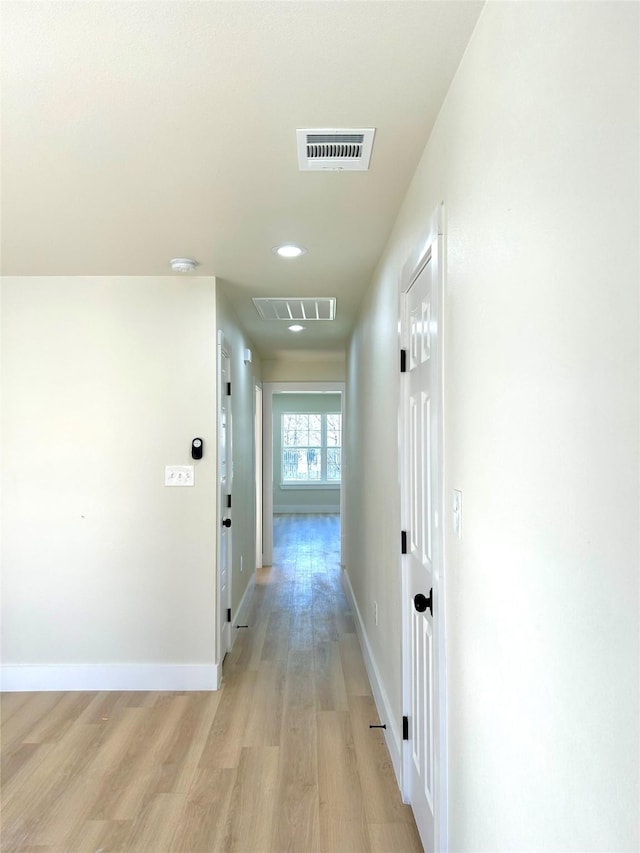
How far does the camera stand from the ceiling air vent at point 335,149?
5.40ft

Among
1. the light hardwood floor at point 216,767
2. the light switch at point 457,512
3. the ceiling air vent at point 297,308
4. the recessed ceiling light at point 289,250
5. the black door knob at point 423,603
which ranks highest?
the ceiling air vent at point 297,308

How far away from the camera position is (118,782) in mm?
2252

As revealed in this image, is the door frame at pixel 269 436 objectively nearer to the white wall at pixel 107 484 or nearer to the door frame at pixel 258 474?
the door frame at pixel 258 474

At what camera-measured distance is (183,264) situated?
9.57 feet

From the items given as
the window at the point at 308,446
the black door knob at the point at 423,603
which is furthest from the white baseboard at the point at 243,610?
the window at the point at 308,446

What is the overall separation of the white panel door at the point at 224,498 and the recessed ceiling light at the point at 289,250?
0.87m

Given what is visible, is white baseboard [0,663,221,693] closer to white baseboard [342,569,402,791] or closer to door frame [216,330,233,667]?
door frame [216,330,233,667]

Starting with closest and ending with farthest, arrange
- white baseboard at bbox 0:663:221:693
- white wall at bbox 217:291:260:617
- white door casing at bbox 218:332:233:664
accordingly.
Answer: white baseboard at bbox 0:663:221:693, white door casing at bbox 218:332:233:664, white wall at bbox 217:291:260:617

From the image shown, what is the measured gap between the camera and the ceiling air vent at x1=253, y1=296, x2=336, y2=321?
3.70m

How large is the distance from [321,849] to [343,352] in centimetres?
475

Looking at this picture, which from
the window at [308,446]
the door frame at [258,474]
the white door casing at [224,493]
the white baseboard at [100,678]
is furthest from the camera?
the window at [308,446]

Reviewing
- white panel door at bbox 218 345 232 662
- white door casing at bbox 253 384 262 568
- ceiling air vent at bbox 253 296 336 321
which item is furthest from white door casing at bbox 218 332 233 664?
white door casing at bbox 253 384 262 568

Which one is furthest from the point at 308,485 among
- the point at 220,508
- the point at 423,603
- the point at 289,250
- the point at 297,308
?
the point at 423,603

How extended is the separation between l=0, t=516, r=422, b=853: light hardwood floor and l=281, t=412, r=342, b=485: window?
7.50 meters
